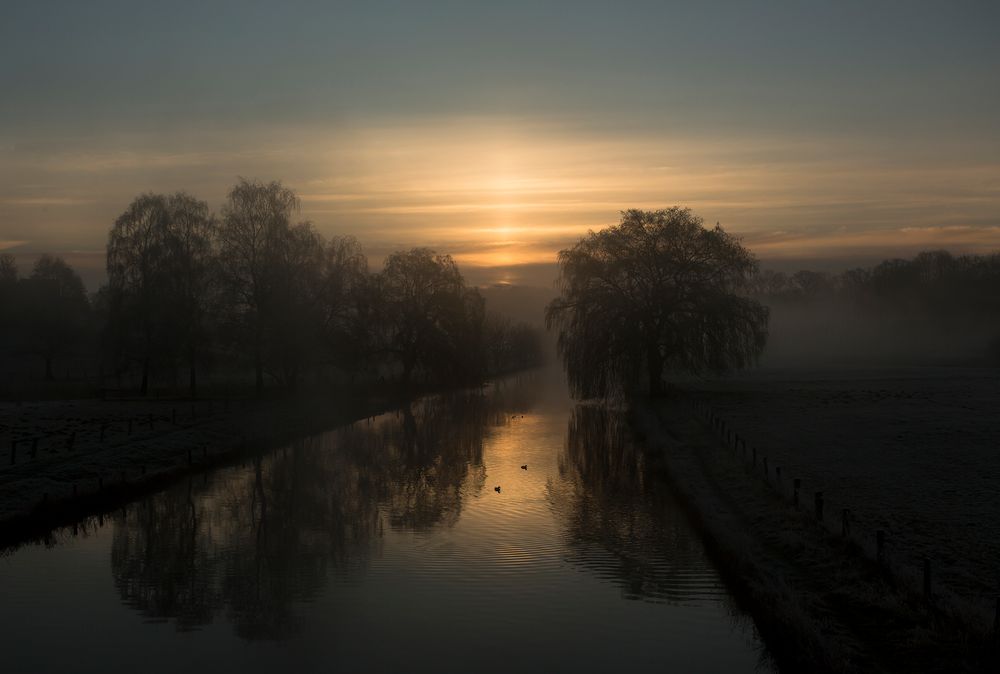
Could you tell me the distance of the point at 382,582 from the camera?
1827 cm

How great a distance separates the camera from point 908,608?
525 inches

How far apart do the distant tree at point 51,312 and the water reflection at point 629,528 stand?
62247mm

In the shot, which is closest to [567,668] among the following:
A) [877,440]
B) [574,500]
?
[574,500]

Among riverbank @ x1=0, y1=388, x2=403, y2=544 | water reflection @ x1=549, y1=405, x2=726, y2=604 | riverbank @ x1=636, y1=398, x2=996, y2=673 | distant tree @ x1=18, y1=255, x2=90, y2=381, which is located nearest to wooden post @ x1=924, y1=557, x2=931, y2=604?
riverbank @ x1=636, y1=398, x2=996, y2=673

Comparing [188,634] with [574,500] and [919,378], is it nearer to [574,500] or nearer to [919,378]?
[574,500]

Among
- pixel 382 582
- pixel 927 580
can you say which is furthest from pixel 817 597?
pixel 382 582

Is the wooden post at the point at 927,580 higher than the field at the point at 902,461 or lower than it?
higher

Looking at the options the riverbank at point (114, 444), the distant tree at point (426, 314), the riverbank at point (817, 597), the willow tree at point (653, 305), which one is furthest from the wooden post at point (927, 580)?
the distant tree at point (426, 314)

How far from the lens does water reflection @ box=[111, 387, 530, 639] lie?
56.5 ft

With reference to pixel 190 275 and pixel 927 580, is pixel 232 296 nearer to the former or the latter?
pixel 190 275

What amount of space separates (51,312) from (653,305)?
60.0 meters

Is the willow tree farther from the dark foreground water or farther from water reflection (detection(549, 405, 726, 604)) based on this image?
the dark foreground water

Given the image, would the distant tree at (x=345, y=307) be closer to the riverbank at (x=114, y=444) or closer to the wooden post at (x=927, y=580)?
the riverbank at (x=114, y=444)

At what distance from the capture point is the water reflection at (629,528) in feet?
58.0
